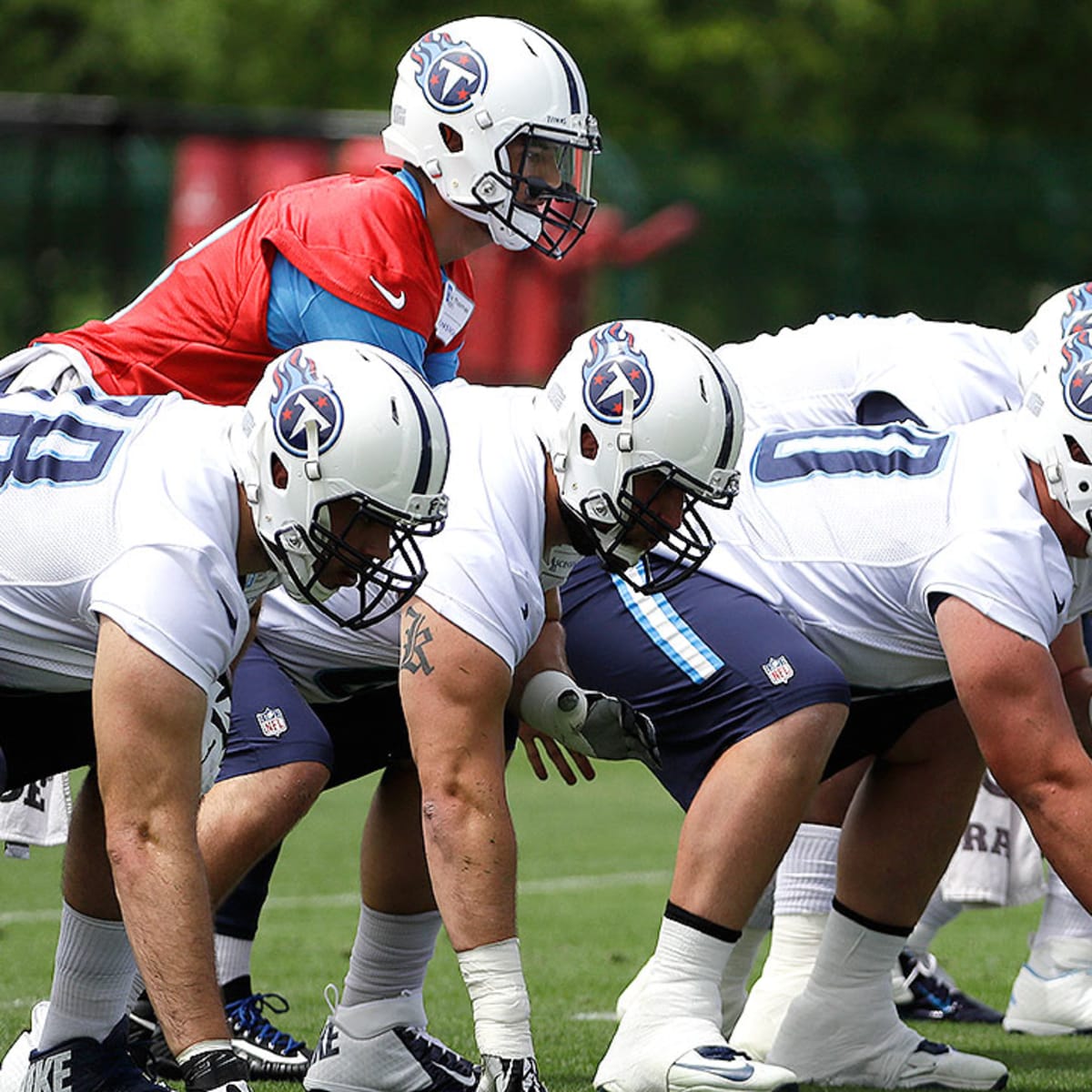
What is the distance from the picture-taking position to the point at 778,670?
4.47 metres

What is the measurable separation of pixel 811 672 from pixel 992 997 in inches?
81.1

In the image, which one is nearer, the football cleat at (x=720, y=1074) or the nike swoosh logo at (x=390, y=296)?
the football cleat at (x=720, y=1074)

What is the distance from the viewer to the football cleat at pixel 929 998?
5.90 m

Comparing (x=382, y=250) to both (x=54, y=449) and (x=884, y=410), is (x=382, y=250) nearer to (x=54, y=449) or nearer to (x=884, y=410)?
(x=54, y=449)

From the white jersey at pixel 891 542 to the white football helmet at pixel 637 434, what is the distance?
389 millimetres

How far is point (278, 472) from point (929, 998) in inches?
113

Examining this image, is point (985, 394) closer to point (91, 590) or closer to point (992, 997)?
point (992, 997)

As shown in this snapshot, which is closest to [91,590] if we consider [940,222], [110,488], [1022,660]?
[110,488]

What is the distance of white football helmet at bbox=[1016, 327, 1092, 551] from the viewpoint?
4332 mm

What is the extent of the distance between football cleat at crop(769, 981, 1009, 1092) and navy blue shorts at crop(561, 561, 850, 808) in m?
0.68

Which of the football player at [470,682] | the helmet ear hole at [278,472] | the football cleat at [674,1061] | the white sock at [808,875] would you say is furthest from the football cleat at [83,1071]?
the white sock at [808,875]

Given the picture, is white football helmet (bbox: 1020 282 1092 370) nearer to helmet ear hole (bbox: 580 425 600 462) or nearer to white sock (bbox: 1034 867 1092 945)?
helmet ear hole (bbox: 580 425 600 462)

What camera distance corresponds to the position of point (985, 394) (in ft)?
17.9

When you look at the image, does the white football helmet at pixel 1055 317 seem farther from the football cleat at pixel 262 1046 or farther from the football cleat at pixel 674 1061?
the football cleat at pixel 262 1046
